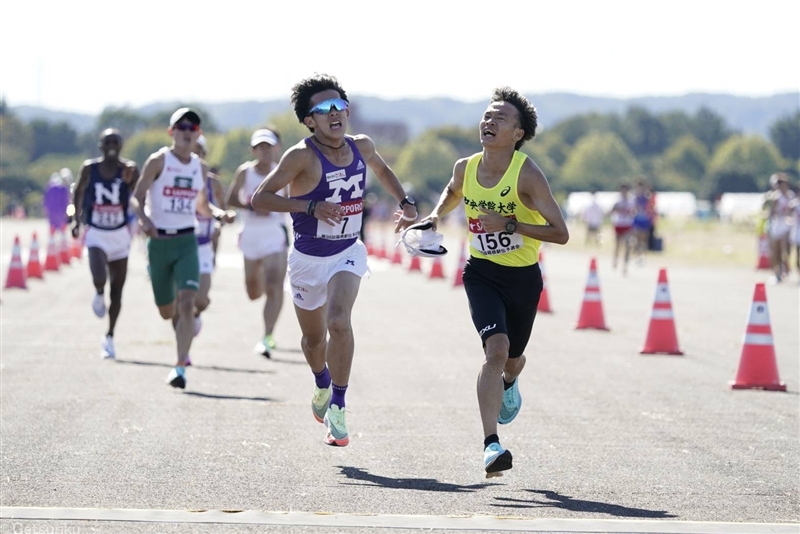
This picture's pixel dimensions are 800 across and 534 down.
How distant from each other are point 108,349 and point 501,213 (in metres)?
6.54

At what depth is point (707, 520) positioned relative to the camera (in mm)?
6559

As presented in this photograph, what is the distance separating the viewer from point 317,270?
28.8 feet

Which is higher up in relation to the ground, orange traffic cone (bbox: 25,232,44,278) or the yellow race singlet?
the yellow race singlet

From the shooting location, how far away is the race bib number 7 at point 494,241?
8.18 meters

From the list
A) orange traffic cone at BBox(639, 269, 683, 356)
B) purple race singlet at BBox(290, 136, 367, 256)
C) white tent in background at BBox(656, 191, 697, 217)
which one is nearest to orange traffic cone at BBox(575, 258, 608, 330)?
orange traffic cone at BBox(639, 269, 683, 356)

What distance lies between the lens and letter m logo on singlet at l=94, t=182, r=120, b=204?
13.8m

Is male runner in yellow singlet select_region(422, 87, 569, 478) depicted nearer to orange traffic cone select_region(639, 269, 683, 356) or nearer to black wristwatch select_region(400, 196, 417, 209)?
black wristwatch select_region(400, 196, 417, 209)

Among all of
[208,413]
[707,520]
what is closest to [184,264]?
[208,413]

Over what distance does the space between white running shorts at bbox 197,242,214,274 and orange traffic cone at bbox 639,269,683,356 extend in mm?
4480

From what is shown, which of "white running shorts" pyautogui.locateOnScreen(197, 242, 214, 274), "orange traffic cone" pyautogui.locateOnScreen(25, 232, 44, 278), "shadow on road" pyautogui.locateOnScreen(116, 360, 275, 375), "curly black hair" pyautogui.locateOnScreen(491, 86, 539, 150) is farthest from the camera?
"orange traffic cone" pyautogui.locateOnScreen(25, 232, 44, 278)

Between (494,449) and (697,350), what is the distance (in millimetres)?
8315

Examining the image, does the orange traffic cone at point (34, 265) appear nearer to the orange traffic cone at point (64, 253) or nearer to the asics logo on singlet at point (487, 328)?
the orange traffic cone at point (64, 253)

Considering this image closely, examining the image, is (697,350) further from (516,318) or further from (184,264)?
(516,318)
